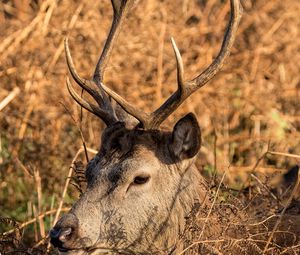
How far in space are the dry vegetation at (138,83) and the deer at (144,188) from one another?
9.36ft

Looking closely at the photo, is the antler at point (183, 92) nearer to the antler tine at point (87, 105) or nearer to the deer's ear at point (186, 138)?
the deer's ear at point (186, 138)

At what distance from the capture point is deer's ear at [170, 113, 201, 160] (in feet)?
→ 17.9

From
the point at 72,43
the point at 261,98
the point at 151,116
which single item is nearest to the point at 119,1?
the point at 151,116

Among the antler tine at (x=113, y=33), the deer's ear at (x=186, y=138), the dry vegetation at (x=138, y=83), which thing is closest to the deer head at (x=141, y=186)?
the deer's ear at (x=186, y=138)

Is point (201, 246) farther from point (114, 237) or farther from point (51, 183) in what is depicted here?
point (51, 183)

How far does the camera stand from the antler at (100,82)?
19.2ft

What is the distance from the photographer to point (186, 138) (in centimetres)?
554

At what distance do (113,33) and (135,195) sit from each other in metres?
1.39

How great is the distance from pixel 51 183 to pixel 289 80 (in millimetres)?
4345

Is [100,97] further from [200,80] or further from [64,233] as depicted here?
[64,233]

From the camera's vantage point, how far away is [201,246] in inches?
207

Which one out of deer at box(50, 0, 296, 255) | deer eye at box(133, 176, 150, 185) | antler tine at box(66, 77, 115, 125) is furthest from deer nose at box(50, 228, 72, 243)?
antler tine at box(66, 77, 115, 125)

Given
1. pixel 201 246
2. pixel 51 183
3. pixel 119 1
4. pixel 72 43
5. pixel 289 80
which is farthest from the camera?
pixel 289 80

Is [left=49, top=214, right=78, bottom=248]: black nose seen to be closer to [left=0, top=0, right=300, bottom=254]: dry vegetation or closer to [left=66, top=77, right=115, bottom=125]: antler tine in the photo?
[left=66, top=77, right=115, bottom=125]: antler tine
